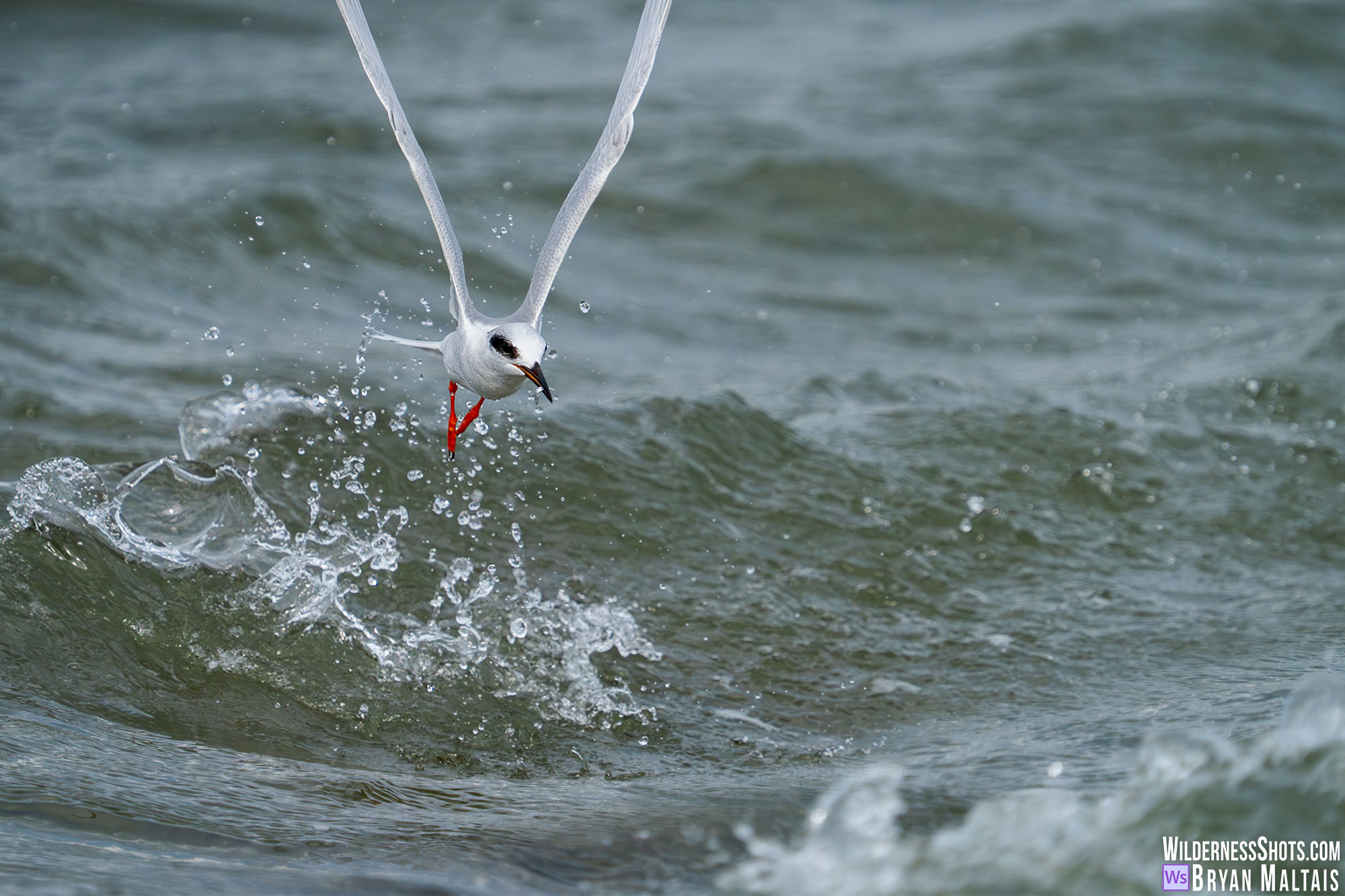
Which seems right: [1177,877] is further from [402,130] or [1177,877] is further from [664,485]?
[664,485]

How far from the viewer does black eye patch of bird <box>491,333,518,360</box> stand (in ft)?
12.5

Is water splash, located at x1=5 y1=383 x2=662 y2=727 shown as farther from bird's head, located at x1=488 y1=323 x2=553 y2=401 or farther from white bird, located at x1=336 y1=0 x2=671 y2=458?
bird's head, located at x1=488 y1=323 x2=553 y2=401

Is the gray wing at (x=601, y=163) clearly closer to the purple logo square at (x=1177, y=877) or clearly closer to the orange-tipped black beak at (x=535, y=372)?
the orange-tipped black beak at (x=535, y=372)

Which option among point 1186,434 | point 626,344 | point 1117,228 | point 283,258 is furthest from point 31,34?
point 1186,434

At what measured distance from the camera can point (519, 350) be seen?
3799mm

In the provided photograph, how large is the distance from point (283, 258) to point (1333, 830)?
664cm

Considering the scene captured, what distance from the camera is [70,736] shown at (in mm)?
3617

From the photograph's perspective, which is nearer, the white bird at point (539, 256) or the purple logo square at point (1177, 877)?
the purple logo square at point (1177, 877)

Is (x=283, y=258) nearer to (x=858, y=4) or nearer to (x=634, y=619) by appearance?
(x=634, y=619)

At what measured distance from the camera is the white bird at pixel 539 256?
12.5 feet

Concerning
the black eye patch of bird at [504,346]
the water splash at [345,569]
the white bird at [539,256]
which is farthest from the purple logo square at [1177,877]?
the black eye patch of bird at [504,346]

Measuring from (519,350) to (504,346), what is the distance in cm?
6

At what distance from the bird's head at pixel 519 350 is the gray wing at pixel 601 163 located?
5.7 inches

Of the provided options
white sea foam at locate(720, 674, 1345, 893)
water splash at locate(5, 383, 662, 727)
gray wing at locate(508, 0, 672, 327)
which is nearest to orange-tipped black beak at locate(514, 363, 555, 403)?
gray wing at locate(508, 0, 672, 327)
